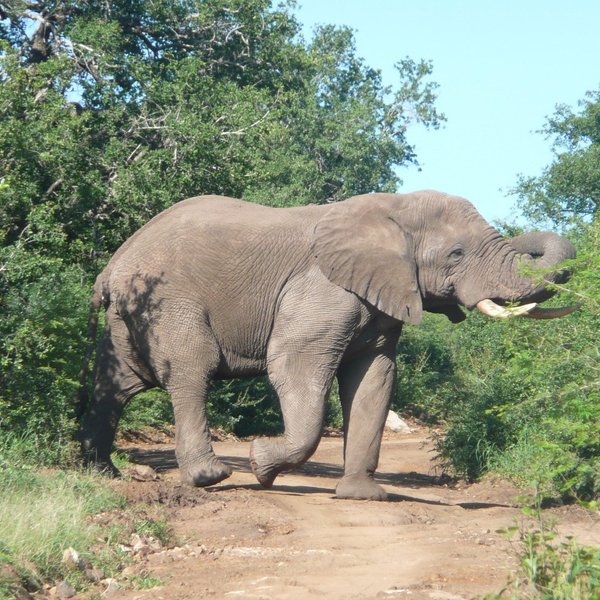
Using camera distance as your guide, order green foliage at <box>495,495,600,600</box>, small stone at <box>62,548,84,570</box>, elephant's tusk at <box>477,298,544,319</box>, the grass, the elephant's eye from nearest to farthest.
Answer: green foliage at <box>495,495,600,600</box> < the grass < small stone at <box>62,548,84,570</box> < elephant's tusk at <box>477,298,544,319</box> < the elephant's eye

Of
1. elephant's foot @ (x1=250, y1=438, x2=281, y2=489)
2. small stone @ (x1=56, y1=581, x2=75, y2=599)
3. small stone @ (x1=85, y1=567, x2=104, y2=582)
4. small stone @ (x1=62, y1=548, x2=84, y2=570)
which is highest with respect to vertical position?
elephant's foot @ (x1=250, y1=438, x2=281, y2=489)

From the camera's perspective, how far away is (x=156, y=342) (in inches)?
454

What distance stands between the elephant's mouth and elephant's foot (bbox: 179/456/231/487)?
273 centimetres

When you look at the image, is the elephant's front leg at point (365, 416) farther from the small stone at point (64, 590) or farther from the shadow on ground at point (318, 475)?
the small stone at point (64, 590)

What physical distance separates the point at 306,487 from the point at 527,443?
2385 mm

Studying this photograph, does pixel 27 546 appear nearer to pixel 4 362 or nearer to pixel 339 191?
pixel 4 362

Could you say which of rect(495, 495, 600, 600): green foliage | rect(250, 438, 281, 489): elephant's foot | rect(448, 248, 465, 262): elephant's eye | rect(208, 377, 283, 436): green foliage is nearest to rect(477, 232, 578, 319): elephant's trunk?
rect(448, 248, 465, 262): elephant's eye

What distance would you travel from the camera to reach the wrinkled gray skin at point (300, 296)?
11.3m

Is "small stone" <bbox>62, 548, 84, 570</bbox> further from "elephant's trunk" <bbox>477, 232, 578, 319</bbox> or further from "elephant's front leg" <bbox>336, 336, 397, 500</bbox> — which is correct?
"elephant's trunk" <bbox>477, 232, 578, 319</bbox>

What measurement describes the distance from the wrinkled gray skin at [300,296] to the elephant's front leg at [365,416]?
0.01 m

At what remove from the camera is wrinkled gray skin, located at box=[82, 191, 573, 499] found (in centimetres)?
1132

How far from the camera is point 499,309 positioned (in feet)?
37.4

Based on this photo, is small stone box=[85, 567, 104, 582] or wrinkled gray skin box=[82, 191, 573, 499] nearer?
small stone box=[85, 567, 104, 582]

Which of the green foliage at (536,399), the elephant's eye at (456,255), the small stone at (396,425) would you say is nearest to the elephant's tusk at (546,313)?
the green foliage at (536,399)
